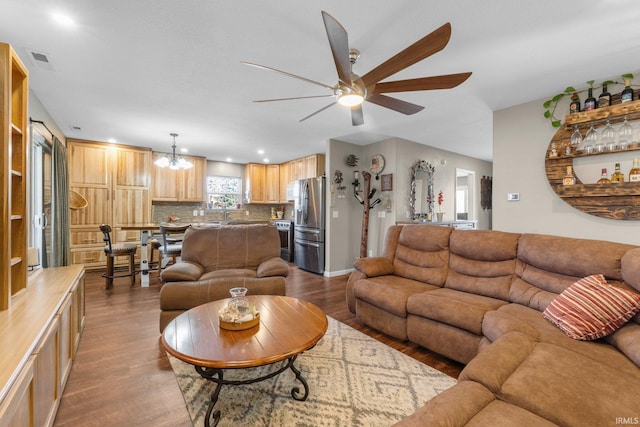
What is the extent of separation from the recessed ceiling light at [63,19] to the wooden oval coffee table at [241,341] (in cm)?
218

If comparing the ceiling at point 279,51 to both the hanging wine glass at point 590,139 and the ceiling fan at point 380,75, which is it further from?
the hanging wine glass at point 590,139

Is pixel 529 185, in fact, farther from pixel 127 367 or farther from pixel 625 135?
pixel 127 367

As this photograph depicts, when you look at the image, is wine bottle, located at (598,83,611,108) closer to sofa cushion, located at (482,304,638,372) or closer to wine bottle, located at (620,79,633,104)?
wine bottle, located at (620,79,633,104)

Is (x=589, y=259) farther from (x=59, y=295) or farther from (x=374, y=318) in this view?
(x=59, y=295)

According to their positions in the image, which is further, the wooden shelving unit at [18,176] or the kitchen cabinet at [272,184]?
the kitchen cabinet at [272,184]

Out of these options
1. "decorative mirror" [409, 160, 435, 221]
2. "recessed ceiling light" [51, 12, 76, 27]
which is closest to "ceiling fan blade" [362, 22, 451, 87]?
"recessed ceiling light" [51, 12, 76, 27]

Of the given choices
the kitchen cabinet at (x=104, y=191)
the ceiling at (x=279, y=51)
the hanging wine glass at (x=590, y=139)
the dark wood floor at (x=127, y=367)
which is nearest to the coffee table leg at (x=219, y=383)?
the dark wood floor at (x=127, y=367)

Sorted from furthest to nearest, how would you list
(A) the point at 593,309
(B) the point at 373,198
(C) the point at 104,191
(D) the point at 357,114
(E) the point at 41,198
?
(B) the point at 373,198 → (C) the point at 104,191 → (E) the point at 41,198 → (D) the point at 357,114 → (A) the point at 593,309

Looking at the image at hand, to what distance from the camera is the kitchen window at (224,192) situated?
22.3 feet

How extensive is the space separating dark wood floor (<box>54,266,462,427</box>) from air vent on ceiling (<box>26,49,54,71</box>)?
8.19ft

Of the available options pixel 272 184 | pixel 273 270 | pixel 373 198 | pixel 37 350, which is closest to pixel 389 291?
pixel 273 270

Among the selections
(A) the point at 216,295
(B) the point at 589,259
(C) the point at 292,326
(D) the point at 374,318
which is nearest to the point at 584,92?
(B) the point at 589,259

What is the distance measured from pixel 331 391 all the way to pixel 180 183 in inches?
221

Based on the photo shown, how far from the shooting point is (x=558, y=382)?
3.60 ft
